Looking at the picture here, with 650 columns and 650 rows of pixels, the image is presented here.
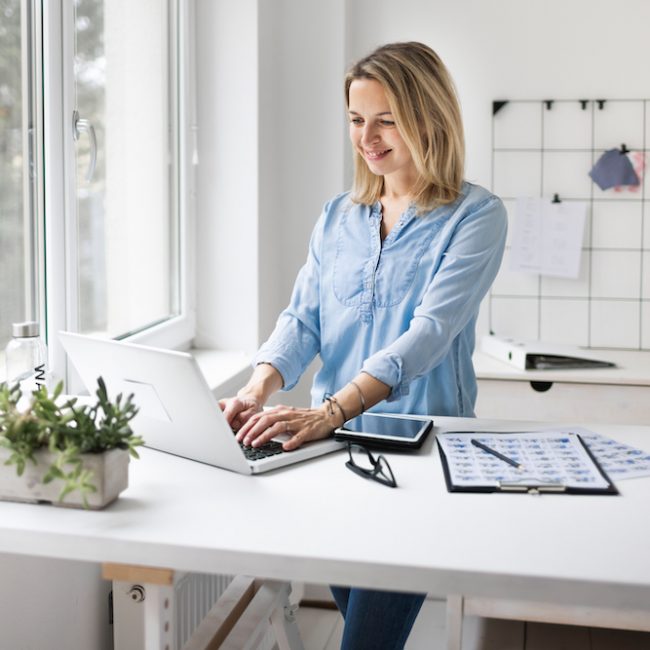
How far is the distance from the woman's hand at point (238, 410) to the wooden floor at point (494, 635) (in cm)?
124

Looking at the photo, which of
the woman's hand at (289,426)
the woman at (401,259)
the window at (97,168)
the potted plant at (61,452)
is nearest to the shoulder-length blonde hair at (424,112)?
the woman at (401,259)

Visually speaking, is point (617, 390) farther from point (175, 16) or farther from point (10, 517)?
point (10, 517)

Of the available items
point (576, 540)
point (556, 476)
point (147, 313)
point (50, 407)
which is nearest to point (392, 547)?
point (576, 540)

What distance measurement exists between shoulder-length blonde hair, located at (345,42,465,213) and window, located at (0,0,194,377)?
2.10ft

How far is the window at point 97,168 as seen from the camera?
187 cm

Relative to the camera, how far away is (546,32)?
309 centimetres

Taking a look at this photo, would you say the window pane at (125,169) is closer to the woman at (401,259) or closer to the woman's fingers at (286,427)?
the woman at (401,259)

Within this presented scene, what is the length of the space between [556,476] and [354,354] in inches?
24.8

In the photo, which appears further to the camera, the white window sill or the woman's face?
the white window sill

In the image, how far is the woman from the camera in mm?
1776

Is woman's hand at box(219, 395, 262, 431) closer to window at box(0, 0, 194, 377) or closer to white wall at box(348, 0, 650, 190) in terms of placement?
window at box(0, 0, 194, 377)

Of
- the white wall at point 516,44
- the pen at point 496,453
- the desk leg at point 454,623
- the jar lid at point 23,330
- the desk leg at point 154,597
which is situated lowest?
the desk leg at point 454,623

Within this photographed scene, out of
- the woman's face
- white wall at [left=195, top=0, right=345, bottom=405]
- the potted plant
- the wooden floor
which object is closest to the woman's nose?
the woman's face

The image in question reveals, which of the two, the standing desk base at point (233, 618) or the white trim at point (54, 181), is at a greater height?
the white trim at point (54, 181)
